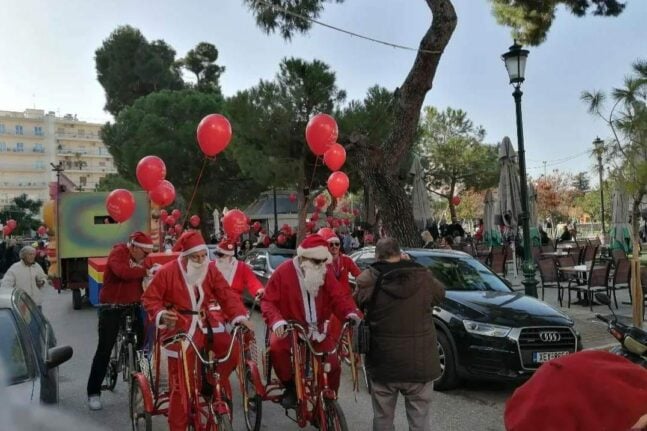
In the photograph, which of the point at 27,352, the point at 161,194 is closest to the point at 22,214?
the point at 161,194

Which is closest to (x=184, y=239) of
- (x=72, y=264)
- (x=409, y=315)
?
(x=409, y=315)

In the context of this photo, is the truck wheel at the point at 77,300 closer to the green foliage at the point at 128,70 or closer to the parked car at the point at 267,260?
the parked car at the point at 267,260

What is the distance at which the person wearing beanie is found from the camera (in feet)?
20.7

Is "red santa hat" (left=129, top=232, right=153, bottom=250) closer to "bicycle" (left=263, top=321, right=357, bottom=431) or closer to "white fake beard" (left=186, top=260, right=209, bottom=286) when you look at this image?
"white fake beard" (left=186, top=260, right=209, bottom=286)

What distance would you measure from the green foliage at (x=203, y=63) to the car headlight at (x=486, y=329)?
1703 inches

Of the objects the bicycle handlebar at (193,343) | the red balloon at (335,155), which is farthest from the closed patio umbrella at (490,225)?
the bicycle handlebar at (193,343)

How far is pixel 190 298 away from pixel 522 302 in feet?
13.0

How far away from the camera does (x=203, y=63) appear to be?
47812mm

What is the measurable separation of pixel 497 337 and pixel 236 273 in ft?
9.59

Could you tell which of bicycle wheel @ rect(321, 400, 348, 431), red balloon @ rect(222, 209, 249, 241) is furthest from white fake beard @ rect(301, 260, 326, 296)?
red balloon @ rect(222, 209, 249, 241)

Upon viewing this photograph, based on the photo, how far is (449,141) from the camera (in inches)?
1644

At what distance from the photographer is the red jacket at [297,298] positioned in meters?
4.86

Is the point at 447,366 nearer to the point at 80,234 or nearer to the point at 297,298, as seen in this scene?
the point at 297,298

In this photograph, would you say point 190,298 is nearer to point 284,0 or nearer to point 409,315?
point 409,315
